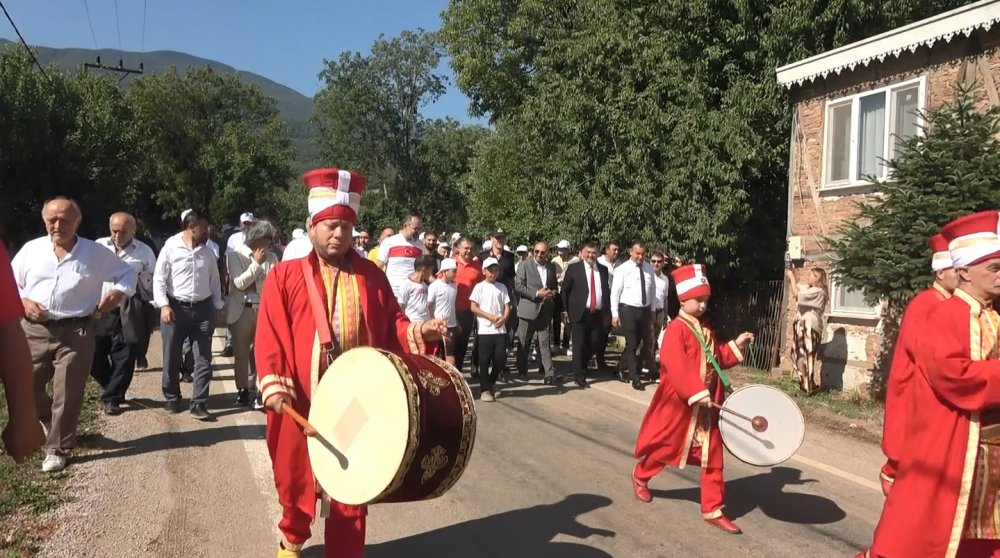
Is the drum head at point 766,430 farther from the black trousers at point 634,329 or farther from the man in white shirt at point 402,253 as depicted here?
the man in white shirt at point 402,253

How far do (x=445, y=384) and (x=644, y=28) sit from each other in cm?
1493

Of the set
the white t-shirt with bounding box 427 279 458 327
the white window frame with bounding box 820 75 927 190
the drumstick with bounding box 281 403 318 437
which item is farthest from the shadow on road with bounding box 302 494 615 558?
the white window frame with bounding box 820 75 927 190

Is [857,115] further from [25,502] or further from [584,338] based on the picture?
[25,502]

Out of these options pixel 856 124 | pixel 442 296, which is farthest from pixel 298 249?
pixel 856 124

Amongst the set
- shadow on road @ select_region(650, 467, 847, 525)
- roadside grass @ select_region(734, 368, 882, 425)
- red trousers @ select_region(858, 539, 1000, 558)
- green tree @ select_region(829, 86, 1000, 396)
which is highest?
green tree @ select_region(829, 86, 1000, 396)

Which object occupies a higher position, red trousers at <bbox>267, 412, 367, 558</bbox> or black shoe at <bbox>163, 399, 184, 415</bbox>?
red trousers at <bbox>267, 412, 367, 558</bbox>

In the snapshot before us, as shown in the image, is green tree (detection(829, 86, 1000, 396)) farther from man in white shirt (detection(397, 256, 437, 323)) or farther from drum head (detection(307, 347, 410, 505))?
drum head (detection(307, 347, 410, 505))

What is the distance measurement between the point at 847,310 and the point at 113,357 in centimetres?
1015

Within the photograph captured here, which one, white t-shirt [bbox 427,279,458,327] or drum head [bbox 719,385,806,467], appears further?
white t-shirt [bbox 427,279,458,327]

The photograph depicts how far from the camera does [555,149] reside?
19734 millimetres

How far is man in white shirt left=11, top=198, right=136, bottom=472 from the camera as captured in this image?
19.5 ft

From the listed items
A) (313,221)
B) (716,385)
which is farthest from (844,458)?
(313,221)

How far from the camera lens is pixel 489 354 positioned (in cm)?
999

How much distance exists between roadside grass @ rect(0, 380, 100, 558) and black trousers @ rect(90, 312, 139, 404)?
1879mm
